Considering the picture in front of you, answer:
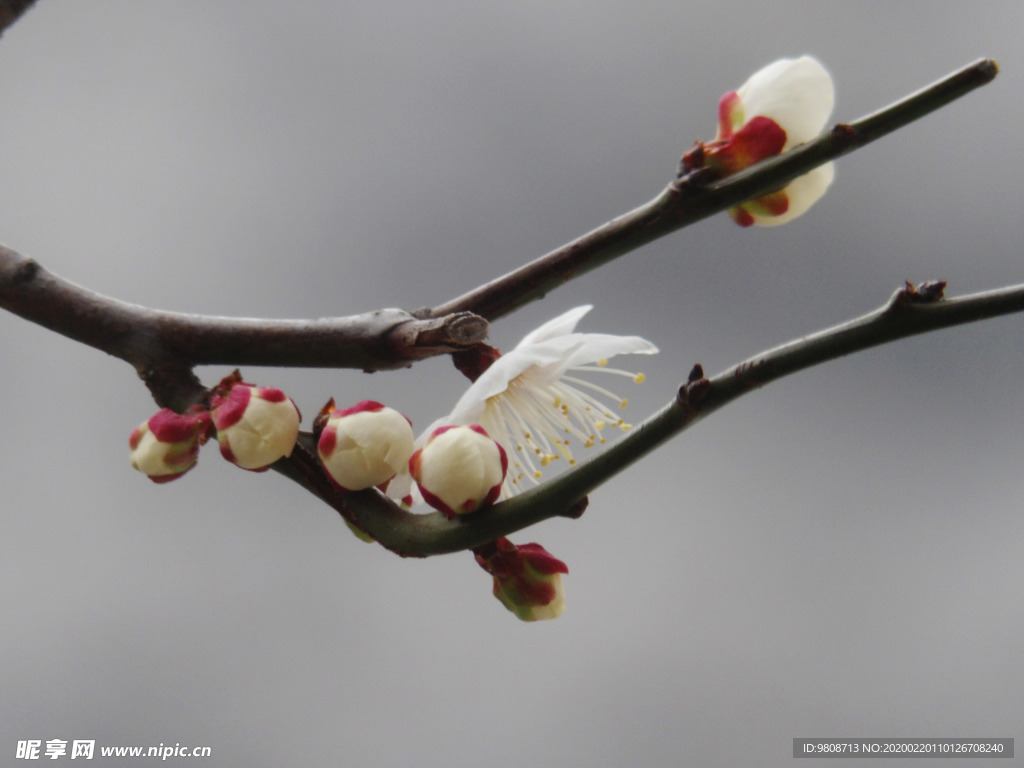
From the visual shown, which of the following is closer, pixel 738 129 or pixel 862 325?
pixel 862 325

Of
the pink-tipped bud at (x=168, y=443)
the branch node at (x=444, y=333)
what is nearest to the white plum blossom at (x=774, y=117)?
the branch node at (x=444, y=333)

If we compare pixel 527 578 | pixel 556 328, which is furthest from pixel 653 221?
pixel 527 578

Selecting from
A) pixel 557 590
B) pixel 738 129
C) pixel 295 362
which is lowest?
pixel 557 590

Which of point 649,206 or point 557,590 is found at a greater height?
point 649,206

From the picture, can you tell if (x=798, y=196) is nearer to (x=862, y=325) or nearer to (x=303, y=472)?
(x=862, y=325)

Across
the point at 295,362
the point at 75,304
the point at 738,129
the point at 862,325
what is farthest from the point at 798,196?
the point at 75,304

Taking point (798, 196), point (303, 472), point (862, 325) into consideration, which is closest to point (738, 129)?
point (798, 196)

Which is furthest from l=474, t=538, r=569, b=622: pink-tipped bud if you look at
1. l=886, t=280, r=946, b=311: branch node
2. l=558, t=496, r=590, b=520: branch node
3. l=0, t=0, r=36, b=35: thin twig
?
l=0, t=0, r=36, b=35: thin twig
